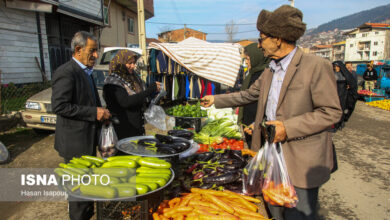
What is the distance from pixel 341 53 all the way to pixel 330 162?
334 feet

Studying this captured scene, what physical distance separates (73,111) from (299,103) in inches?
84.8

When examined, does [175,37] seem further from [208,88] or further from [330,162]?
[330,162]

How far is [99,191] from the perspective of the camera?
4.92 ft

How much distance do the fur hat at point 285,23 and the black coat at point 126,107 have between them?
187 cm

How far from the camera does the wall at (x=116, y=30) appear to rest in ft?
59.5

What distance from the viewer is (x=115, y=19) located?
19.4 metres

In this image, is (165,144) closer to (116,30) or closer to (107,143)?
(107,143)

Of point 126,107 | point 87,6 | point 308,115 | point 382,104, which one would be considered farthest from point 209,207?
point 87,6

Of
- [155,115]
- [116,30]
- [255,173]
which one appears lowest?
[255,173]

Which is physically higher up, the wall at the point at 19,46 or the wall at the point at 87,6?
the wall at the point at 87,6

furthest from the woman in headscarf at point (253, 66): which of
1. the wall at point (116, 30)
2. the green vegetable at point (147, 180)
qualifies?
the wall at point (116, 30)

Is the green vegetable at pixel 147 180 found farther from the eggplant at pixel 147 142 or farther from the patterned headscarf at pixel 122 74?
the patterned headscarf at pixel 122 74

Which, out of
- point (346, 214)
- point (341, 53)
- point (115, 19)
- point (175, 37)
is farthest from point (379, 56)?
point (346, 214)

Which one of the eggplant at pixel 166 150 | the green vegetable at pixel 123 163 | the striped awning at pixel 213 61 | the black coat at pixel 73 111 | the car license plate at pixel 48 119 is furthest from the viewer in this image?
the striped awning at pixel 213 61
